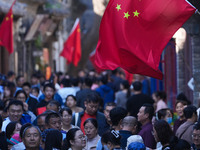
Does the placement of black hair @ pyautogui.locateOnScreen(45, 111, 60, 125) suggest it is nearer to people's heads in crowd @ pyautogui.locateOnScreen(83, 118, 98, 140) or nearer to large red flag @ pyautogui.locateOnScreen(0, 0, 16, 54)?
people's heads in crowd @ pyautogui.locateOnScreen(83, 118, 98, 140)

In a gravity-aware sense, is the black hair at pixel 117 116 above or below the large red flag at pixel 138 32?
below

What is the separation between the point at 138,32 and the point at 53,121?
69.2 inches

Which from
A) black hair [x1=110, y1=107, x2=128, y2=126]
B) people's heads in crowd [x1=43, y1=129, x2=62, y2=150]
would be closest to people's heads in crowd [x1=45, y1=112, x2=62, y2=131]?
black hair [x1=110, y1=107, x2=128, y2=126]

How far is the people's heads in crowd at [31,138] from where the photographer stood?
24.3ft

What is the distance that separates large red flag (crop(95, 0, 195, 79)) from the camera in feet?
27.0

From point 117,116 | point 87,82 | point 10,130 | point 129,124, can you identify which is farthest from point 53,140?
point 87,82

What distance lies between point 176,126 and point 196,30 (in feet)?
8.81

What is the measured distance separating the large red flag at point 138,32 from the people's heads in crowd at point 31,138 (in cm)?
161

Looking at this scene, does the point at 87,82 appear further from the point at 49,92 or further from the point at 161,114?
the point at 161,114

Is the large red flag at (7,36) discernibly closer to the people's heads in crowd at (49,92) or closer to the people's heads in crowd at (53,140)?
the people's heads in crowd at (49,92)

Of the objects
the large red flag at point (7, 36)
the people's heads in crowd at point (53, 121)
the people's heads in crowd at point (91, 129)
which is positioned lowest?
the people's heads in crowd at point (91, 129)

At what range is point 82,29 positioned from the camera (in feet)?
112

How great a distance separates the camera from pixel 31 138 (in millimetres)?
7422

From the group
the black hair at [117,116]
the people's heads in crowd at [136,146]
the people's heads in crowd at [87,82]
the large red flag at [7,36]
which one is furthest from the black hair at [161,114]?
the large red flag at [7,36]
